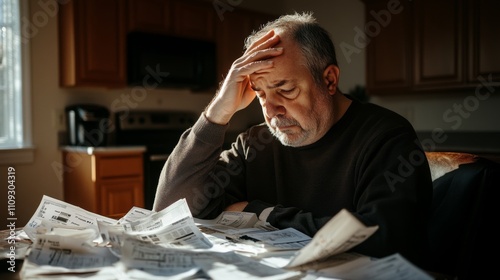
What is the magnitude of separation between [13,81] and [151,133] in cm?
114

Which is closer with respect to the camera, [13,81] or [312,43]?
[312,43]

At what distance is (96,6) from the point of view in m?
3.15

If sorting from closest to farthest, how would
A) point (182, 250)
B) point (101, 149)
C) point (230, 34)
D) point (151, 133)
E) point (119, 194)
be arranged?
point (182, 250) < point (101, 149) < point (119, 194) < point (151, 133) < point (230, 34)

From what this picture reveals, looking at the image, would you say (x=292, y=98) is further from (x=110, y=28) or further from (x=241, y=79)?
(x=110, y=28)

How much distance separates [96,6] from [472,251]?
10.1 feet

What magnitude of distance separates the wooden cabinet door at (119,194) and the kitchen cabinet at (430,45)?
6.84ft

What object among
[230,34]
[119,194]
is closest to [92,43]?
[119,194]

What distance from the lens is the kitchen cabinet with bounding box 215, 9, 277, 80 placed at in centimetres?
396

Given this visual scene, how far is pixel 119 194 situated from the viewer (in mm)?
2988

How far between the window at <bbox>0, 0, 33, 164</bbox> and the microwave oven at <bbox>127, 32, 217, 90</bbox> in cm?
77

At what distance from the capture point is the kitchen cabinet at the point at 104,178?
2873 mm

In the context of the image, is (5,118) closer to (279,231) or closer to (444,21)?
(279,231)

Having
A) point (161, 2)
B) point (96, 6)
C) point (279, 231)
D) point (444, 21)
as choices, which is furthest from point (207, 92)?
point (279, 231)

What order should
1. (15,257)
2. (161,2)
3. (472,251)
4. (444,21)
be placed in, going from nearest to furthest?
(15,257)
(472,251)
(444,21)
(161,2)
